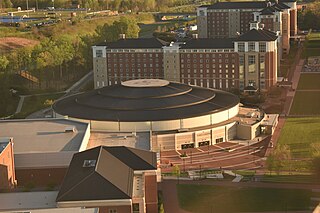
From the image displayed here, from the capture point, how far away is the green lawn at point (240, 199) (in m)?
31.4

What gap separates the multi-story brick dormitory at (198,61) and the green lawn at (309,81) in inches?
186

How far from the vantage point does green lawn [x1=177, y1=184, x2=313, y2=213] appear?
3141cm

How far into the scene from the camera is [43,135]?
130ft

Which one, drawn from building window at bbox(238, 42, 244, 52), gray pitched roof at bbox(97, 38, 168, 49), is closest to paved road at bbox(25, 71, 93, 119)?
gray pitched roof at bbox(97, 38, 168, 49)

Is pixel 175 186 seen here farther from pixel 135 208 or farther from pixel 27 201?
pixel 27 201

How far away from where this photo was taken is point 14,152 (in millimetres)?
35656

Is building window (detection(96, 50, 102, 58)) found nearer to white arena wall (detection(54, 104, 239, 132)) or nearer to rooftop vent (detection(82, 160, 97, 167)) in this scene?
white arena wall (detection(54, 104, 239, 132))

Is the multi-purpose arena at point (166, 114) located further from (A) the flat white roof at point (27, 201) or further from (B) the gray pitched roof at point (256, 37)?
(A) the flat white roof at point (27, 201)

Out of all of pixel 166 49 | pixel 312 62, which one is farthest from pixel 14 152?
pixel 312 62

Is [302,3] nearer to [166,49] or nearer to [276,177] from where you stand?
[166,49]

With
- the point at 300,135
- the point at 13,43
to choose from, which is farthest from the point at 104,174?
the point at 13,43

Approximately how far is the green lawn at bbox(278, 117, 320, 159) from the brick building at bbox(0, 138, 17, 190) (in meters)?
16.8

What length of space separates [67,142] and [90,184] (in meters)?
10.7

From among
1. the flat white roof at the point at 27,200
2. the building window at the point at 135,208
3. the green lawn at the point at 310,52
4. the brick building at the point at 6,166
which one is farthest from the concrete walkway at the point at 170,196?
the green lawn at the point at 310,52
